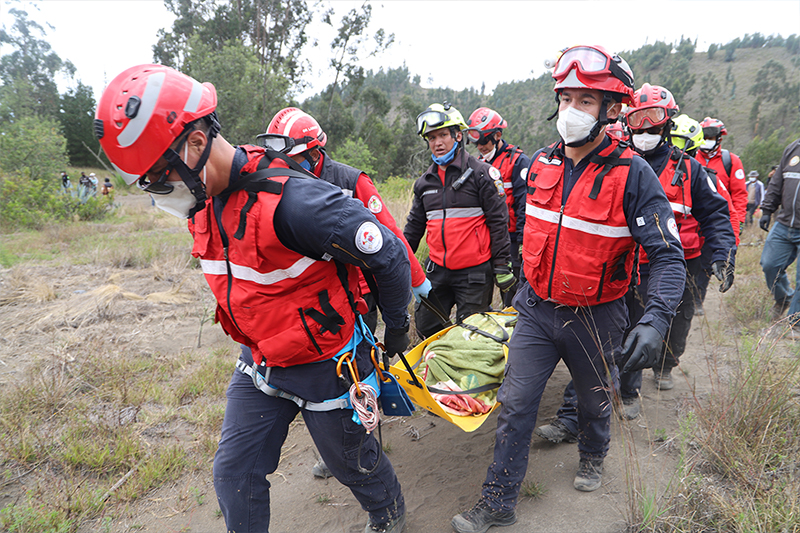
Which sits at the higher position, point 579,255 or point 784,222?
point 784,222

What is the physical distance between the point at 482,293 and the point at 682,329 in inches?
74.2

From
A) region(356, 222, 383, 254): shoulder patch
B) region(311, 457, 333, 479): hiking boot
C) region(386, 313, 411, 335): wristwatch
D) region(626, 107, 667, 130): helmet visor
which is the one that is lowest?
region(311, 457, 333, 479): hiking boot

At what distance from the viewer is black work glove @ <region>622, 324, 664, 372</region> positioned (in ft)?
6.51

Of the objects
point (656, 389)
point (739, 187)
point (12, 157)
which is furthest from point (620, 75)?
point (12, 157)

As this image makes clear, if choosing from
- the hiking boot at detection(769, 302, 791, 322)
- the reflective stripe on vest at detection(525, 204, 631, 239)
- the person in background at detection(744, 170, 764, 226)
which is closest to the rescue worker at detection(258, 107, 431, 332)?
the reflective stripe on vest at detection(525, 204, 631, 239)

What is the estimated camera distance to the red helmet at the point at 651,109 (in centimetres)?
369

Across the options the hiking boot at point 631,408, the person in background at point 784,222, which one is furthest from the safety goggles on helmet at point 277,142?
the person in background at point 784,222

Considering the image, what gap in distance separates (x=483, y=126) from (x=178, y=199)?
4678mm

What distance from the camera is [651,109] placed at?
3707 millimetres

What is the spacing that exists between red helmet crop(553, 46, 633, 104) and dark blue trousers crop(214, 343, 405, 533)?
6.46ft

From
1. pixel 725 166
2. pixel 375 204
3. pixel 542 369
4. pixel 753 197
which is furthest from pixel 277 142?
pixel 753 197

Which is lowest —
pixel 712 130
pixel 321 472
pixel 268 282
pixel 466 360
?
pixel 321 472

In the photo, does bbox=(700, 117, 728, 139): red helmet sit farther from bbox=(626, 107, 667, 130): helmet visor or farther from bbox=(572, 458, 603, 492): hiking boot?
bbox=(572, 458, 603, 492): hiking boot

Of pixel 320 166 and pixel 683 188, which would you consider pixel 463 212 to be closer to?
pixel 320 166
